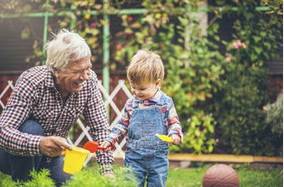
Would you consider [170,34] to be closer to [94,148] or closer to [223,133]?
[223,133]

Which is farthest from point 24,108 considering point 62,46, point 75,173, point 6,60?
point 6,60

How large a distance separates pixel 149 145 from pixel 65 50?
2.83ft

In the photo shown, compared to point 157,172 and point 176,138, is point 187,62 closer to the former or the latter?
point 157,172

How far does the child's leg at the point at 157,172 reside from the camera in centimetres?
440

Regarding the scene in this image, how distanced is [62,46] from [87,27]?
4.62 m

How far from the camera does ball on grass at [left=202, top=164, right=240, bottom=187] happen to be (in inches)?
211

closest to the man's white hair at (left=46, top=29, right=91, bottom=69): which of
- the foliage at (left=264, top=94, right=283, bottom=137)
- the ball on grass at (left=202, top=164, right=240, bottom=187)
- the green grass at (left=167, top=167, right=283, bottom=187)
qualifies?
the ball on grass at (left=202, top=164, right=240, bottom=187)

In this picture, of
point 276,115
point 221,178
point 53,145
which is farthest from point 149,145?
point 276,115

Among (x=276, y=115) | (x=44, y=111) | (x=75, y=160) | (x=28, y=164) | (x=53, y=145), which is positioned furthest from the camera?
(x=276, y=115)

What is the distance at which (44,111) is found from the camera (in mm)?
4172

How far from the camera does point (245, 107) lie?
803cm

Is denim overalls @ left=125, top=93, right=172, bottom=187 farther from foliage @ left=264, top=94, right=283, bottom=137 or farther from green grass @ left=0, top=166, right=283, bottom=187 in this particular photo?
foliage @ left=264, top=94, right=283, bottom=137

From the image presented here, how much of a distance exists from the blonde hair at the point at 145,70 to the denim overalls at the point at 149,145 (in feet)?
0.69

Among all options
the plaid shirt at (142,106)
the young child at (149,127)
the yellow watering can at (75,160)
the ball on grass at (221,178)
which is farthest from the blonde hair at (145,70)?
the ball on grass at (221,178)
